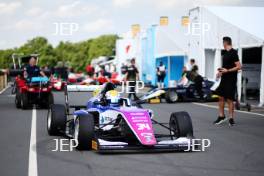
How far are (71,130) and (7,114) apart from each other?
20.0 ft

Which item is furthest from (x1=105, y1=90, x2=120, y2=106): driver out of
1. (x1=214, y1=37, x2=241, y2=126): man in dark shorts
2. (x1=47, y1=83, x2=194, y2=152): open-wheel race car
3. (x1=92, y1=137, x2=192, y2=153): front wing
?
(x1=214, y1=37, x2=241, y2=126): man in dark shorts

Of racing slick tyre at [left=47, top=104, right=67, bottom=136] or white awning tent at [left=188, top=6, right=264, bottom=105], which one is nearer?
racing slick tyre at [left=47, top=104, right=67, bottom=136]

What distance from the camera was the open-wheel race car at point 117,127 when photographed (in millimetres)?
8414

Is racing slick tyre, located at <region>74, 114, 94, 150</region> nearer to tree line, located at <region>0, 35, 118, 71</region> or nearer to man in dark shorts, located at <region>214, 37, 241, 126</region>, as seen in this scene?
man in dark shorts, located at <region>214, 37, 241, 126</region>

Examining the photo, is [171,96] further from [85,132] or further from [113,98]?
[85,132]

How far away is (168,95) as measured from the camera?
21.2 m

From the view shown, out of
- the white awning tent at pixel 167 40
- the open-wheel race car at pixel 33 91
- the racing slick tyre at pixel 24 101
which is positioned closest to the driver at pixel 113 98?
the open-wheel race car at pixel 33 91

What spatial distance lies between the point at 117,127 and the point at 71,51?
493 feet

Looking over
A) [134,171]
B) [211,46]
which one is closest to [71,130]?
[134,171]

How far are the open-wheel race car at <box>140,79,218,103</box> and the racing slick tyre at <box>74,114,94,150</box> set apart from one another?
12271mm

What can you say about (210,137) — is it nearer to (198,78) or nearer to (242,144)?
(242,144)

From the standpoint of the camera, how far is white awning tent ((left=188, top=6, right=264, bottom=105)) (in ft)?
68.2

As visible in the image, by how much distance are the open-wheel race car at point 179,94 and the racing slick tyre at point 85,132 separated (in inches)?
483

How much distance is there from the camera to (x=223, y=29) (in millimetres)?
23016
